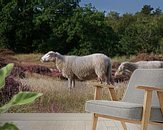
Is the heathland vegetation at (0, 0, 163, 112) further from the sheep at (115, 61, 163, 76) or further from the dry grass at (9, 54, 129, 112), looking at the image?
the sheep at (115, 61, 163, 76)

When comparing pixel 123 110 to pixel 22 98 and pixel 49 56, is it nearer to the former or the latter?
pixel 22 98

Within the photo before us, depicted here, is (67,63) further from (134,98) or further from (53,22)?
(134,98)

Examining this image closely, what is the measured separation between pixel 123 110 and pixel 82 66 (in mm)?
3839

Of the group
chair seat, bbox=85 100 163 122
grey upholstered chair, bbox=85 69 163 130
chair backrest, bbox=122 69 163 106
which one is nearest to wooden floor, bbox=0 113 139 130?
chair backrest, bbox=122 69 163 106

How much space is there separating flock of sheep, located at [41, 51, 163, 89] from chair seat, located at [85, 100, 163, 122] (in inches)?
137

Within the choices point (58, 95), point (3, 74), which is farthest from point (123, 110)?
point (58, 95)

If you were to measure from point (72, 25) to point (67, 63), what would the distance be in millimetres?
1087

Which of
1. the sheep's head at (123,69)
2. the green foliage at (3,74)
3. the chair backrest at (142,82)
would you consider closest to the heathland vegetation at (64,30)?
the sheep's head at (123,69)

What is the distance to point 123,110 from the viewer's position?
2887mm

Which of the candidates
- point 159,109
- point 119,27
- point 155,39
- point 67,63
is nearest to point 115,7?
point 119,27

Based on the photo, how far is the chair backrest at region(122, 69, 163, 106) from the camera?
11.0 ft

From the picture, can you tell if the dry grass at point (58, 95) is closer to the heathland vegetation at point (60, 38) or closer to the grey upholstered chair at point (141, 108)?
the heathland vegetation at point (60, 38)

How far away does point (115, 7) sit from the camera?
8438mm

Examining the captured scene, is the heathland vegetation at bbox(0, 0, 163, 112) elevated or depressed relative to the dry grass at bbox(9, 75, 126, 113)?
elevated
